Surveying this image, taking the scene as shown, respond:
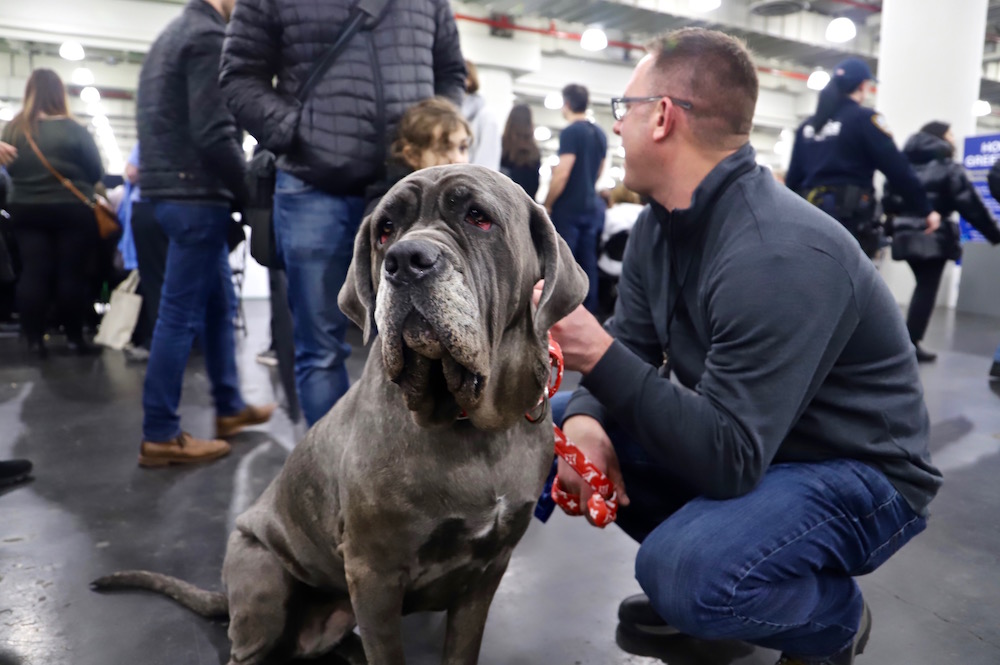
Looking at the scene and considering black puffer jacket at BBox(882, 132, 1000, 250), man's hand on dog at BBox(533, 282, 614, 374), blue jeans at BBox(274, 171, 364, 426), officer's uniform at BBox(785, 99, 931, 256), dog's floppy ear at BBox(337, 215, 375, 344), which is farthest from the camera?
black puffer jacket at BBox(882, 132, 1000, 250)

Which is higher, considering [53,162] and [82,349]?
[53,162]

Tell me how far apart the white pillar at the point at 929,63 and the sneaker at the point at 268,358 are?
6.87 m

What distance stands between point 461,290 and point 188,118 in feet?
7.96

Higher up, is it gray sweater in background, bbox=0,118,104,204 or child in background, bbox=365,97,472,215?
child in background, bbox=365,97,472,215

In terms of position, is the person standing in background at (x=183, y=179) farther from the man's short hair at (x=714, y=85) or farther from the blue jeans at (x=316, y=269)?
the man's short hair at (x=714, y=85)

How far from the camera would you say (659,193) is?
1.89 m

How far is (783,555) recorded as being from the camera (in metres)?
1.57

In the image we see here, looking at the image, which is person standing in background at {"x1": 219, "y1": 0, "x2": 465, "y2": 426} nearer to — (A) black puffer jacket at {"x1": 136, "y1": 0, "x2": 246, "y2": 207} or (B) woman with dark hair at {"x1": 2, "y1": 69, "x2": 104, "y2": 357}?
(A) black puffer jacket at {"x1": 136, "y1": 0, "x2": 246, "y2": 207}

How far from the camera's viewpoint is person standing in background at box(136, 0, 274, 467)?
9.95ft

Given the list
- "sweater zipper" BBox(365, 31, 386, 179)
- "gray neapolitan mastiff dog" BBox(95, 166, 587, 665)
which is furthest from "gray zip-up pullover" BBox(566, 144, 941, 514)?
"sweater zipper" BBox(365, 31, 386, 179)

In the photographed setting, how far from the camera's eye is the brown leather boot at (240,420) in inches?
148

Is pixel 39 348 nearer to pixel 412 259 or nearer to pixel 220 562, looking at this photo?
pixel 220 562

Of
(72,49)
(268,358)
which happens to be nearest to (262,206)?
(268,358)

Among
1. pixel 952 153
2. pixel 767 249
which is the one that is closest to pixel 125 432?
pixel 767 249
